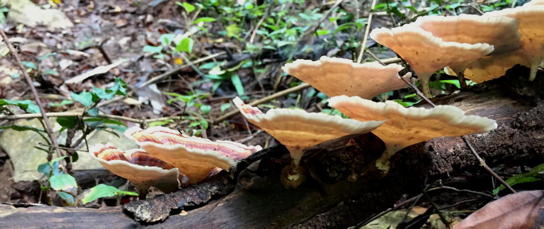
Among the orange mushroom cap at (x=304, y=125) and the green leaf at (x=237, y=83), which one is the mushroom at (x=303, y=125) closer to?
the orange mushroom cap at (x=304, y=125)

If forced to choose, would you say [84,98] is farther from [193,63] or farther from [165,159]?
[193,63]

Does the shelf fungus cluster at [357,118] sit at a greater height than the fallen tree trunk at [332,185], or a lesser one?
greater

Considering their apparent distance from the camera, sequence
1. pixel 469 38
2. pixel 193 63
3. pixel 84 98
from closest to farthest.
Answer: pixel 469 38 < pixel 84 98 < pixel 193 63

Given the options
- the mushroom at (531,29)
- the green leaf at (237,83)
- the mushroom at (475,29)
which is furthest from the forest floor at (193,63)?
the mushroom at (475,29)

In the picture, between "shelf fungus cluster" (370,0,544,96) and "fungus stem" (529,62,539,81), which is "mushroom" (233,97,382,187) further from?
"fungus stem" (529,62,539,81)

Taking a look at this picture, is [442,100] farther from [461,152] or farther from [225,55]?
[225,55]

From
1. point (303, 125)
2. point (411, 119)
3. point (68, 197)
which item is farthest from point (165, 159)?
point (68, 197)

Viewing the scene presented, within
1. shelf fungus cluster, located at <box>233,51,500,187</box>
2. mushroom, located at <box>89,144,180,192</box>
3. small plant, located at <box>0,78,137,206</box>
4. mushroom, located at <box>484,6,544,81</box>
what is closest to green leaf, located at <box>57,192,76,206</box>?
small plant, located at <box>0,78,137,206</box>
